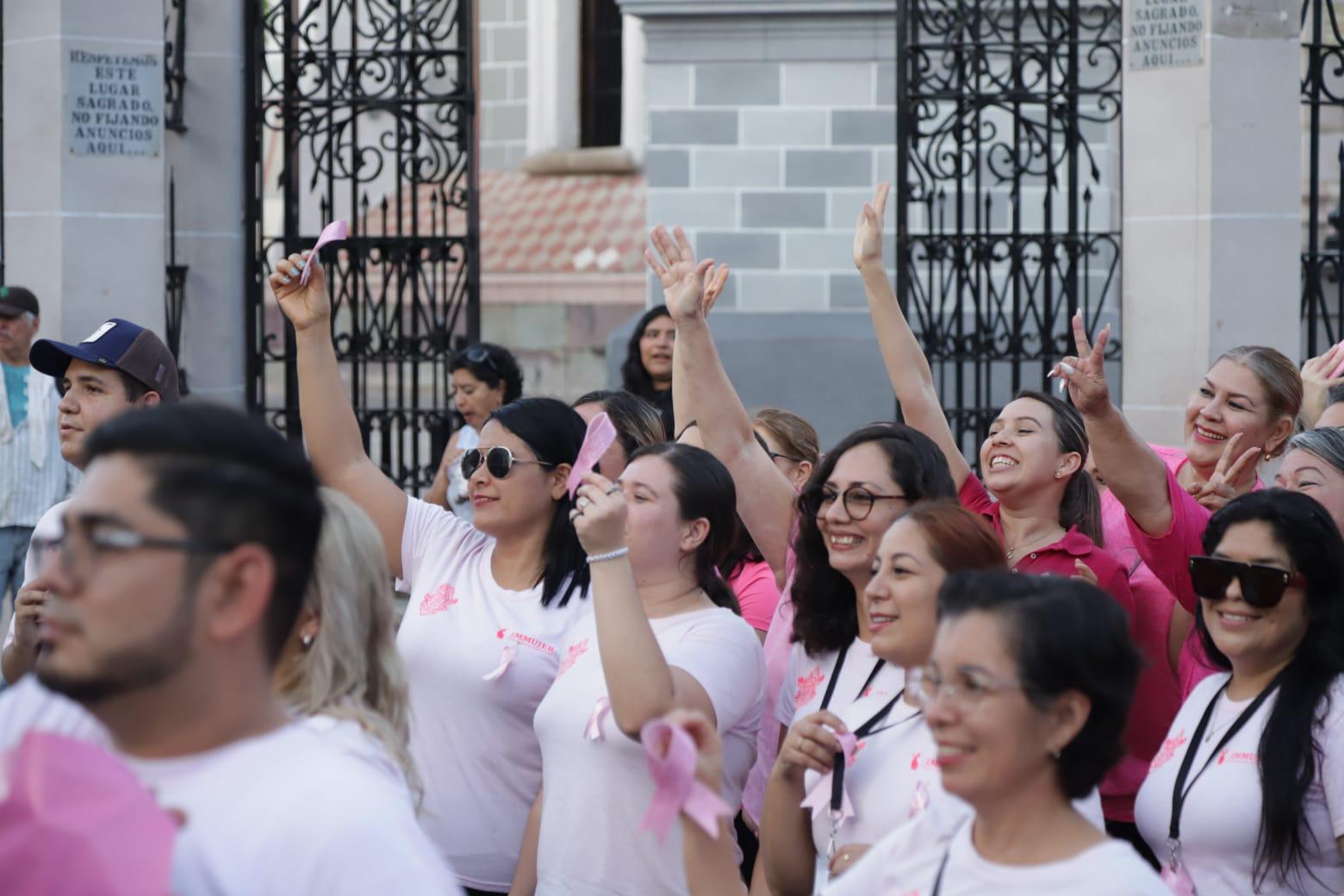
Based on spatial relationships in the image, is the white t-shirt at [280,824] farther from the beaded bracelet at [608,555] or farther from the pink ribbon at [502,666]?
the pink ribbon at [502,666]

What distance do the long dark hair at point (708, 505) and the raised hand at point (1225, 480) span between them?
4.50 feet

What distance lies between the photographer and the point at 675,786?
2604mm

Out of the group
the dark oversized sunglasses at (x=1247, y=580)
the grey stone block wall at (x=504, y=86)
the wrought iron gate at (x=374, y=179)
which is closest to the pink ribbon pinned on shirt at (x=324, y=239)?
the dark oversized sunglasses at (x=1247, y=580)

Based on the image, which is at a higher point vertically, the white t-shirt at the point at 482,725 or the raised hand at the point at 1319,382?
the raised hand at the point at 1319,382

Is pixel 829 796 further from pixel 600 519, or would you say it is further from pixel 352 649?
pixel 352 649

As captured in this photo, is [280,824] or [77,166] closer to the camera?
[280,824]

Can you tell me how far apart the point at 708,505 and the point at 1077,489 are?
1184mm

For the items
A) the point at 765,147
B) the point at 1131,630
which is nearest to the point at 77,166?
the point at 765,147

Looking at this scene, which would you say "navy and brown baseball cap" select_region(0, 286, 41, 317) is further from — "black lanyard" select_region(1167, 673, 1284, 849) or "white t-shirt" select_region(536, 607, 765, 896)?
"black lanyard" select_region(1167, 673, 1284, 849)

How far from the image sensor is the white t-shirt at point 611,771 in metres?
3.54

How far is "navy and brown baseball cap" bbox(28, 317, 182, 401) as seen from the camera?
4484 mm

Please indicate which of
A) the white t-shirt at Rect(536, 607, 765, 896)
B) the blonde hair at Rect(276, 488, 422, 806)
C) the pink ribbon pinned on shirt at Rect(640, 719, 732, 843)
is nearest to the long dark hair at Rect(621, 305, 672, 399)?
the white t-shirt at Rect(536, 607, 765, 896)

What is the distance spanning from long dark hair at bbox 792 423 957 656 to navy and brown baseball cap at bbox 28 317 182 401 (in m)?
1.74

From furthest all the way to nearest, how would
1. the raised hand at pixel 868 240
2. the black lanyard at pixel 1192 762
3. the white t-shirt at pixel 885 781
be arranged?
the raised hand at pixel 868 240
the black lanyard at pixel 1192 762
the white t-shirt at pixel 885 781
